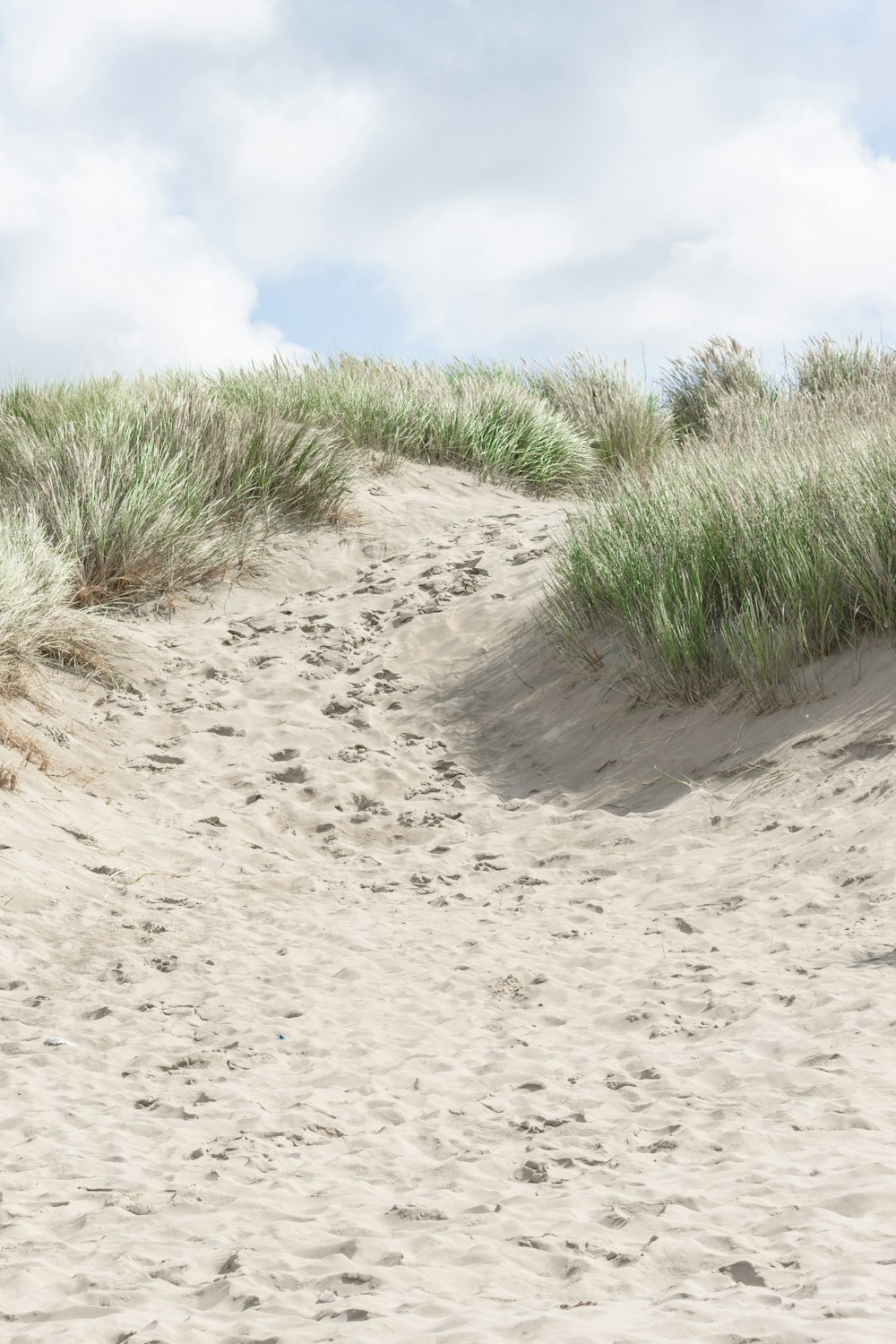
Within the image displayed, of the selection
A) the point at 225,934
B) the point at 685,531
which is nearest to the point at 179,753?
the point at 225,934

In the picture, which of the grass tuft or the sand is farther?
the grass tuft

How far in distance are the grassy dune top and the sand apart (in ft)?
1.19

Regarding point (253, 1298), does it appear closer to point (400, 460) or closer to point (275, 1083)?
point (275, 1083)

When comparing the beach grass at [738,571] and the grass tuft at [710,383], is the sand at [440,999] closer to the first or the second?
the beach grass at [738,571]

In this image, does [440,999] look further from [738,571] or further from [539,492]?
[539,492]

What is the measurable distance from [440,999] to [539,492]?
8.63 m

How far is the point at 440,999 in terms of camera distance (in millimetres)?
4742

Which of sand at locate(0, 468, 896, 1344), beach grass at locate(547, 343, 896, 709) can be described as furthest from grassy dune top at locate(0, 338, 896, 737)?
sand at locate(0, 468, 896, 1344)

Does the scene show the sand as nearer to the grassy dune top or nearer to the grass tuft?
the grassy dune top

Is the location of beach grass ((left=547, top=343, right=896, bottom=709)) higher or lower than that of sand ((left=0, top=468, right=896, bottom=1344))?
higher

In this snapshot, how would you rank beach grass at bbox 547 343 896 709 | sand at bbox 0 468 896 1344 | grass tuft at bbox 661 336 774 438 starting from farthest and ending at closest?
grass tuft at bbox 661 336 774 438
beach grass at bbox 547 343 896 709
sand at bbox 0 468 896 1344

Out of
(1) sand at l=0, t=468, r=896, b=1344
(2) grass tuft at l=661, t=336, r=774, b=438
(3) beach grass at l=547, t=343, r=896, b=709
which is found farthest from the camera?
(2) grass tuft at l=661, t=336, r=774, b=438

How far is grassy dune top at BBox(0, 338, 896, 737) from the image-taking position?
7.04 m

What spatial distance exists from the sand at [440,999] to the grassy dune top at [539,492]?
361 millimetres
